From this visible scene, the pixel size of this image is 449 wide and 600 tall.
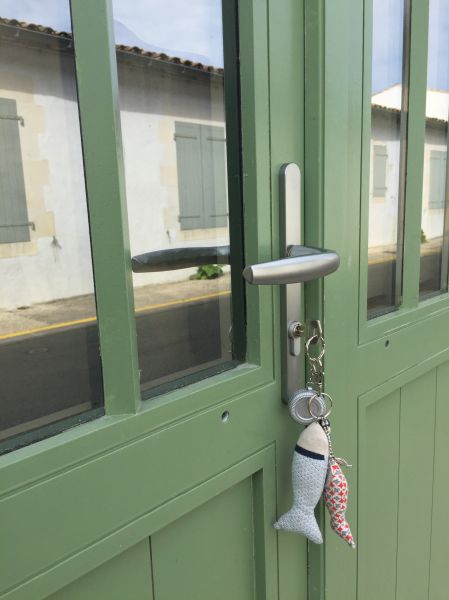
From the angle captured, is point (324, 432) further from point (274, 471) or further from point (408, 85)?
point (408, 85)

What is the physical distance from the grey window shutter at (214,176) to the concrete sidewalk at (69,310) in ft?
0.37

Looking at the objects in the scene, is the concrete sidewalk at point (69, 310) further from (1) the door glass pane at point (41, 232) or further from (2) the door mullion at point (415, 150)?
(2) the door mullion at point (415, 150)

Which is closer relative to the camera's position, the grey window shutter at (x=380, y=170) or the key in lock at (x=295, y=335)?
the key in lock at (x=295, y=335)

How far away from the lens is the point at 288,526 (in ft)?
2.91

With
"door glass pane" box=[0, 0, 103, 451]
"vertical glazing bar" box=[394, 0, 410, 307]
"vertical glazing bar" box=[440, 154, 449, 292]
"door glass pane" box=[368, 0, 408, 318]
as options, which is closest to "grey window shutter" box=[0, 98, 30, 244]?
"door glass pane" box=[0, 0, 103, 451]

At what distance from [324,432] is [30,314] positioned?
51 cm

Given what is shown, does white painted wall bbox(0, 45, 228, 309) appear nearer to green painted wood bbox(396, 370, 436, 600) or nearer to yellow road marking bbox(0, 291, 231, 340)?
yellow road marking bbox(0, 291, 231, 340)

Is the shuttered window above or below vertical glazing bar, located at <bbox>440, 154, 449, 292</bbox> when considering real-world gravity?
above

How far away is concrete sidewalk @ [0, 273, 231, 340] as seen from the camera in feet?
2.05

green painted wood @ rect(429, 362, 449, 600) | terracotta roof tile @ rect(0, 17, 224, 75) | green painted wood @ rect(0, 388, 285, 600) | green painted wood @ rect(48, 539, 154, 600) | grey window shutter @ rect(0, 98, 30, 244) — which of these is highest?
Answer: terracotta roof tile @ rect(0, 17, 224, 75)

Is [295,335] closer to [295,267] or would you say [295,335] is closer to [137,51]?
[295,267]

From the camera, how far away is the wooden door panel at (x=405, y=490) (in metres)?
1.14

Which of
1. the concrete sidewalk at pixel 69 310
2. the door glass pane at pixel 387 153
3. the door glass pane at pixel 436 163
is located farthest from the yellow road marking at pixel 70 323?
the door glass pane at pixel 436 163

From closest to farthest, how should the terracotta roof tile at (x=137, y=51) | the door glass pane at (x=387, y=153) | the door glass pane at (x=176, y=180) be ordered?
the terracotta roof tile at (x=137, y=51), the door glass pane at (x=176, y=180), the door glass pane at (x=387, y=153)
